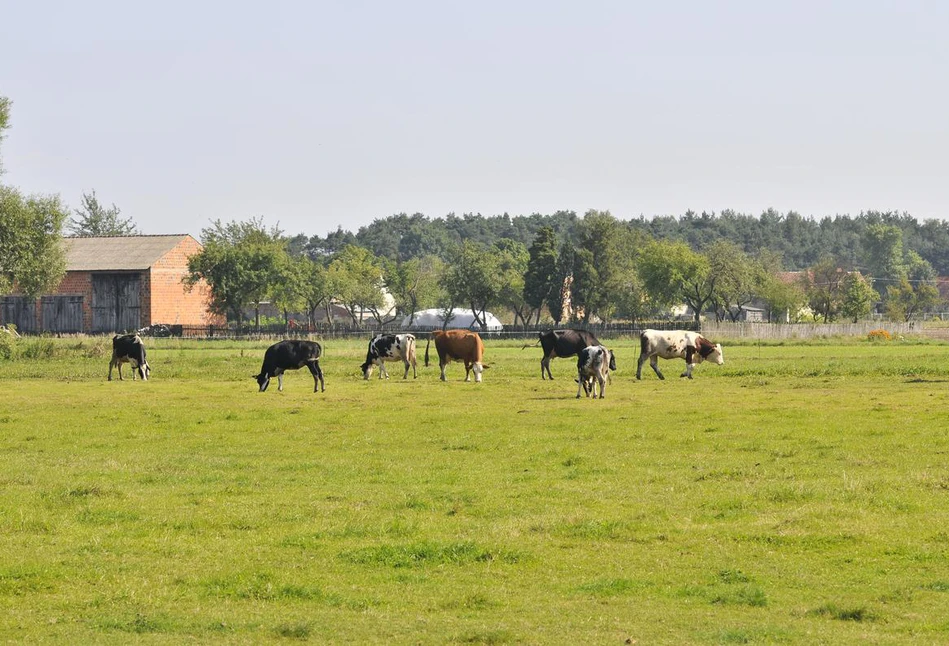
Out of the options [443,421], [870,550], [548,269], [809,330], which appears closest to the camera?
[870,550]

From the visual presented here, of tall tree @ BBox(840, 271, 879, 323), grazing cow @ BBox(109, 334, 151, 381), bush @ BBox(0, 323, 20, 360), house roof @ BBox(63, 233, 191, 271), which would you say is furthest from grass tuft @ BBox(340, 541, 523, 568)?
tall tree @ BBox(840, 271, 879, 323)

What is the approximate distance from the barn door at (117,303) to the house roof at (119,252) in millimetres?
919

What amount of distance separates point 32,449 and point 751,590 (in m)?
15.3

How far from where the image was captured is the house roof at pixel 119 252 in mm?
98375

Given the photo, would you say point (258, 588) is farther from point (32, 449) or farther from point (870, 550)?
point (32, 449)

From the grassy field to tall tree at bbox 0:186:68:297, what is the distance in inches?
1364

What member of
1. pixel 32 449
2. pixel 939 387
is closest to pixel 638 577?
pixel 32 449

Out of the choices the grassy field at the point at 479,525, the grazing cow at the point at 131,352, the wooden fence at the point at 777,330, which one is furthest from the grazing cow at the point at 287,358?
the wooden fence at the point at 777,330

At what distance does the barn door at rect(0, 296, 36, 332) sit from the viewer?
323 ft

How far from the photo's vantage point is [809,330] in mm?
91188

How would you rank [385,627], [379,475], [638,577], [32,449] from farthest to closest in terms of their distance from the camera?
1. [32,449]
2. [379,475]
3. [638,577]
4. [385,627]

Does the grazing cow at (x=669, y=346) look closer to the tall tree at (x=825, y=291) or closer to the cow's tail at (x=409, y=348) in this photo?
the cow's tail at (x=409, y=348)

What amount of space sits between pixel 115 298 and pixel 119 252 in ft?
18.2

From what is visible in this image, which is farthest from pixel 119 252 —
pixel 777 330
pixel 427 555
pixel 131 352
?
pixel 427 555
